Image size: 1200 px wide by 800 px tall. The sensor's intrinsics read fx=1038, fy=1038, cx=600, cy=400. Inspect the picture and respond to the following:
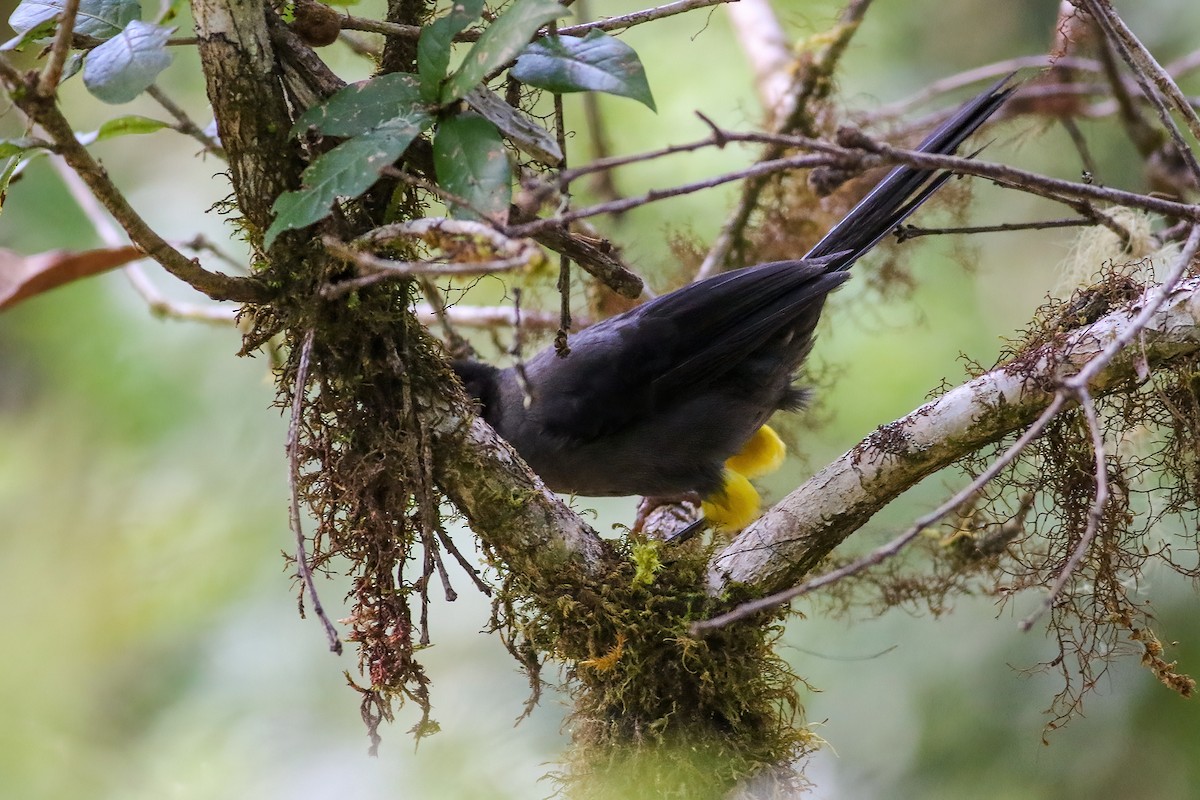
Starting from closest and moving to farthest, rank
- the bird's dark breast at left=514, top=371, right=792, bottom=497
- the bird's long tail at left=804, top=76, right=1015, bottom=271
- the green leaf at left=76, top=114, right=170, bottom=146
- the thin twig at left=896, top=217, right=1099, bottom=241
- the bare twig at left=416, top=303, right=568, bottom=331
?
the green leaf at left=76, top=114, right=170, bottom=146 < the thin twig at left=896, top=217, right=1099, bottom=241 < the bird's long tail at left=804, top=76, right=1015, bottom=271 < the bird's dark breast at left=514, top=371, right=792, bottom=497 < the bare twig at left=416, top=303, right=568, bottom=331

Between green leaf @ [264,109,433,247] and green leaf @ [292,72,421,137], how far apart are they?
2cm

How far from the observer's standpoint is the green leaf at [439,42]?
1695 millimetres

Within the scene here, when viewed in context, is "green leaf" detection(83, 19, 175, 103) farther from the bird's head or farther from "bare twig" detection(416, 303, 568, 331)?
"bare twig" detection(416, 303, 568, 331)

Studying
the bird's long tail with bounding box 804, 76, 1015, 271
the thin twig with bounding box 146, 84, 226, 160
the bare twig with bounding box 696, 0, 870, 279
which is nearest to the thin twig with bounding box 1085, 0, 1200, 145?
the bird's long tail with bounding box 804, 76, 1015, 271

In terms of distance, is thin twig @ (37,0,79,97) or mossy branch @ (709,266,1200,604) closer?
thin twig @ (37,0,79,97)

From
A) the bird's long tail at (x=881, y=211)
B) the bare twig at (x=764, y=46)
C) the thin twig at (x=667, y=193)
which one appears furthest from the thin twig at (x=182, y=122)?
the bare twig at (x=764, y=46)

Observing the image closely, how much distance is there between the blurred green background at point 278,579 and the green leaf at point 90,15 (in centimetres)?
62

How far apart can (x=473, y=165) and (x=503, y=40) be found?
0.20 meters

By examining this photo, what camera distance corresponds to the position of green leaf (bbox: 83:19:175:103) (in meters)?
1.61

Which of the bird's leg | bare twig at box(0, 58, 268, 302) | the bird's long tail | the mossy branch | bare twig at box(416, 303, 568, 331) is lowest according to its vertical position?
the mossy branch

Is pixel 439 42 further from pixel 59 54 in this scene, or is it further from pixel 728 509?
pixel 728 509

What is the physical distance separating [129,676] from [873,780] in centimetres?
243

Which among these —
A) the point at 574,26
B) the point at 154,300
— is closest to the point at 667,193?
the point at 574,26

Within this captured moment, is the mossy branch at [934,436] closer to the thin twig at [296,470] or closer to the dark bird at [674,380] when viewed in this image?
the dark bird at [674,380]
